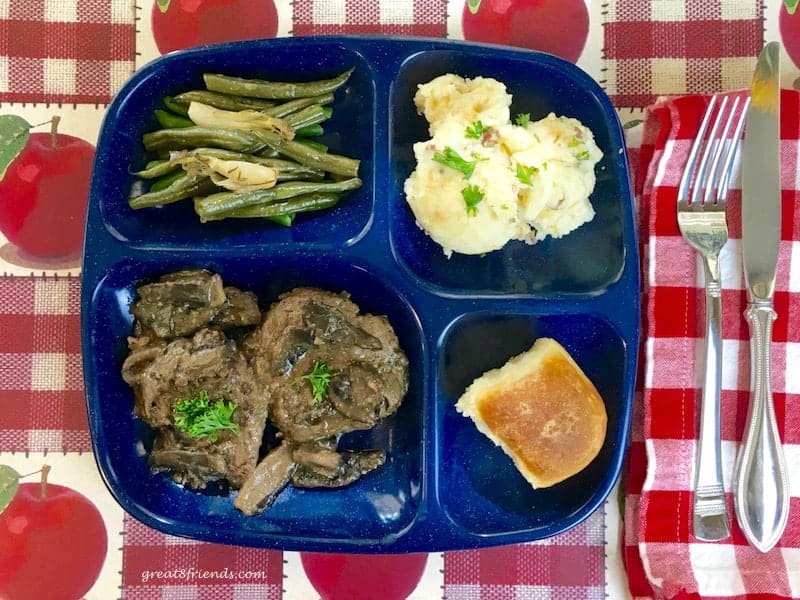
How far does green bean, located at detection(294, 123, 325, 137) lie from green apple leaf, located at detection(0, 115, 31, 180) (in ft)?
4.04

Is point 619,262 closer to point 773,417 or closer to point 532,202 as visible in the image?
point 532,202

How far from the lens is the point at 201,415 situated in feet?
9.11

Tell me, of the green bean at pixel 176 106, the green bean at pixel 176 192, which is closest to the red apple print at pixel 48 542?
the green bean at pixel 176 192

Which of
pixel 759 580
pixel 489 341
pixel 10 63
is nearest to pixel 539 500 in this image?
pixel 489 341

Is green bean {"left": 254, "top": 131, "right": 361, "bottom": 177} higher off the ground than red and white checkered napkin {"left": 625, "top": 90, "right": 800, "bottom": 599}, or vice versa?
green bean {"left": 254, "top": 131, "right": 361, "bottom": 177}

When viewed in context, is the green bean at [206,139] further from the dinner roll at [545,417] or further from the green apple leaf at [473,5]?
the dinner roll at [545,417]

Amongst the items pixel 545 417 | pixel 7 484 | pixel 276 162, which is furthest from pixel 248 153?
pixel 7 484

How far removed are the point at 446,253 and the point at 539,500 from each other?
1074 mm

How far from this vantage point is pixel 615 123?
9.08 ft

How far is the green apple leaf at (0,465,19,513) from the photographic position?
3.11 meters

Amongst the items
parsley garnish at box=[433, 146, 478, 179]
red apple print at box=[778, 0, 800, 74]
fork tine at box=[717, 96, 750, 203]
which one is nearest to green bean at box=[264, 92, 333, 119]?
parsley garnish at box=[433, 146, 478, 179]

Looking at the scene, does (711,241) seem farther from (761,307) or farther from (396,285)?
(396,285)

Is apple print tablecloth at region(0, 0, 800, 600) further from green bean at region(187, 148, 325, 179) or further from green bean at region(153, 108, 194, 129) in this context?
green bean at region(187, 148, 325, 179)

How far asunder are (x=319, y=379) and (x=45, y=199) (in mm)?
1448
